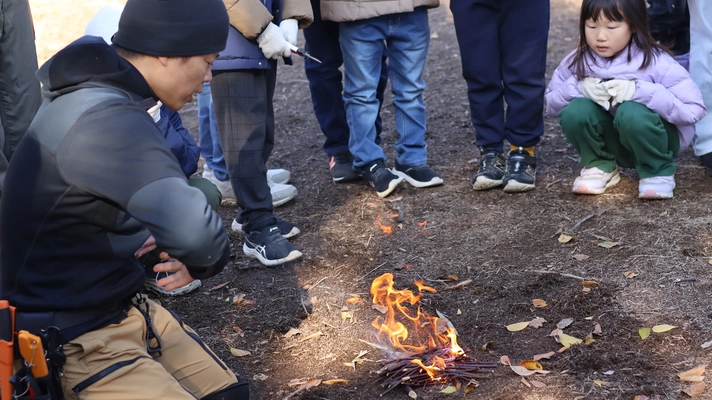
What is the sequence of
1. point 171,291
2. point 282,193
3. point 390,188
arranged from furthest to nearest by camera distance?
point 282,193 < point 390,188 < point 171,291

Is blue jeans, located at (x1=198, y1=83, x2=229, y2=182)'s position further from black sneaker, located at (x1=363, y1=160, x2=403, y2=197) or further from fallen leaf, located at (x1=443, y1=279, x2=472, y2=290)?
fallen leaf, located at (x1=443, y1=279, x2=472, y2=290)

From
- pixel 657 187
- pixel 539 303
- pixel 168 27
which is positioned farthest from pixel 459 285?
pixel 168 27

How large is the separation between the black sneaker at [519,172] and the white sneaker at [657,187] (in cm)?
68

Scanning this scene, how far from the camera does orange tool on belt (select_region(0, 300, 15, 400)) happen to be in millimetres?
2395

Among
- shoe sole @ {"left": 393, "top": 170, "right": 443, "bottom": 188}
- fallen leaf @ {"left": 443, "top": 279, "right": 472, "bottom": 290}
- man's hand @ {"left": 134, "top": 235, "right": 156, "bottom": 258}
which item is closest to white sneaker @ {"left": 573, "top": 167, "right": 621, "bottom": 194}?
shoe sole @ {"left": 393, "top": 170, "right": 443, "bottom": 188}

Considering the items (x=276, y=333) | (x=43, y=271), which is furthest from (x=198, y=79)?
(x=276, y=333)

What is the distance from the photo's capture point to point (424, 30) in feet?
16.0

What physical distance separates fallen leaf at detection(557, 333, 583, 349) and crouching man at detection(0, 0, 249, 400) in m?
1.64

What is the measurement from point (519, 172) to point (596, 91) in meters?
0.71

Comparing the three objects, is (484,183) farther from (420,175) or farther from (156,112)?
(156,112)

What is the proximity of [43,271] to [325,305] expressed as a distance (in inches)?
67.2

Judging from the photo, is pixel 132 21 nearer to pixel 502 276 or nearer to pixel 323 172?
pixel 502 276

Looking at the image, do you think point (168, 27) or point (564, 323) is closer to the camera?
point (168, 27)

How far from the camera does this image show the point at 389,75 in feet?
16.8
